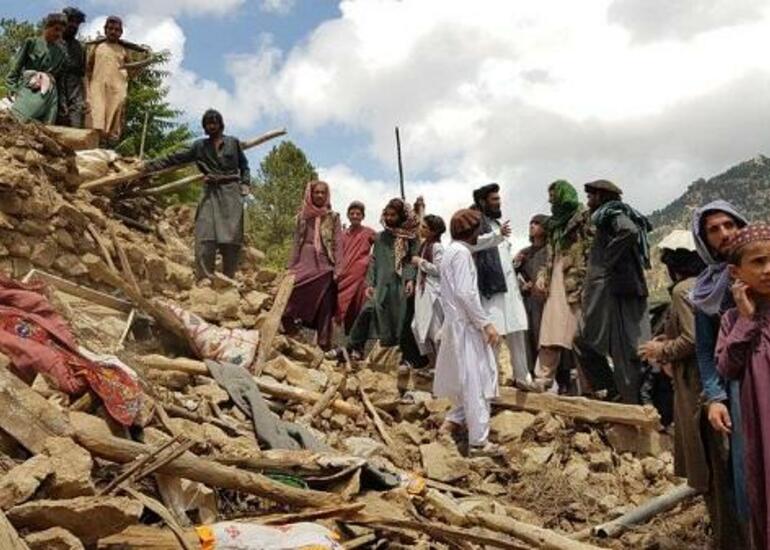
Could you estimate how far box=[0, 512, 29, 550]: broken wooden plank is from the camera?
2.26 metres

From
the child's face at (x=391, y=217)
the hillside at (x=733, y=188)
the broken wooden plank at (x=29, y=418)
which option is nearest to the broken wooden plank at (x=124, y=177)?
the child's face at (x=391, y=217)

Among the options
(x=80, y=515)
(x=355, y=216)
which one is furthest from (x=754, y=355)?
(x=355, y=216)

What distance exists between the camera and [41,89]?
821 cm

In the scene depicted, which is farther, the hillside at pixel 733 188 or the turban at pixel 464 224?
the hillside at pixel 733 188

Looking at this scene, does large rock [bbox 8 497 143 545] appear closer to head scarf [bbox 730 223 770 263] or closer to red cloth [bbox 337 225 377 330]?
head scarf [bbox 730 223 770 263]

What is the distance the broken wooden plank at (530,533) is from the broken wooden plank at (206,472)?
0.89m

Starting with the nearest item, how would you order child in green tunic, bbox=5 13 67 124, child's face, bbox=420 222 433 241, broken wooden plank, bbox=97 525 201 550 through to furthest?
broken wooden plank, bbox=97 525 201 550 < child's face, bbox=420 222 433 241 < child in green tunic, bbox=5 13 67 124

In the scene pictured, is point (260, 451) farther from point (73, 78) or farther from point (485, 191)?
point (73, 78)

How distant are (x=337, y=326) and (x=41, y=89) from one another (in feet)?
12.5

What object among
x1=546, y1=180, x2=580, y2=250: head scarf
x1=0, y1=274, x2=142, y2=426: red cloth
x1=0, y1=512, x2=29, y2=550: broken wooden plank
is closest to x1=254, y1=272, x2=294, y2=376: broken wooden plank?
x1=0, y1=274, x2=142, y2=426: red cloth

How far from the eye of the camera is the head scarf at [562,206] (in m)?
6.38

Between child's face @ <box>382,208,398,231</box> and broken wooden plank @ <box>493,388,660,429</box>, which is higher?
child's face @ <box>382,208,398,231</box>

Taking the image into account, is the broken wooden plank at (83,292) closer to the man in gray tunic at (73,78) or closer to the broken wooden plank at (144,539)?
the man in gray tunic at (73,78)

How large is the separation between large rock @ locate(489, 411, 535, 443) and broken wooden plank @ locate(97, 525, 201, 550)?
3.41 m
